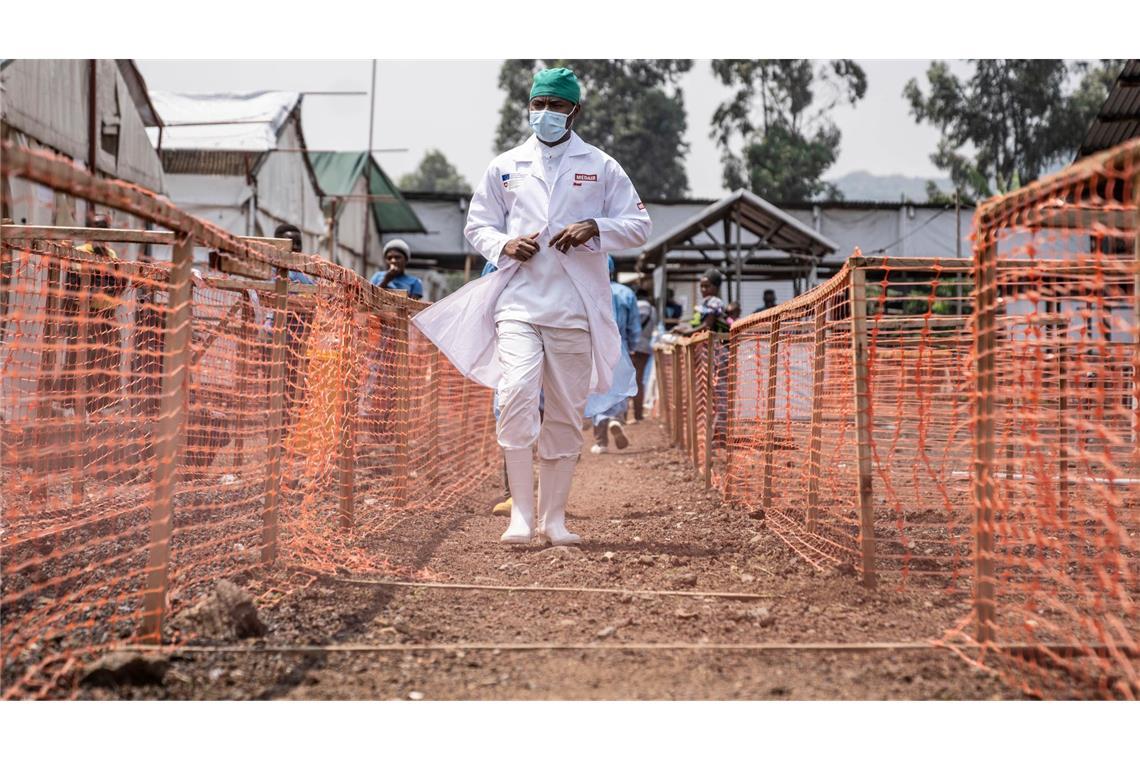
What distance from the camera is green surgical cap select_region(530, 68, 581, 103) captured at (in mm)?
4672

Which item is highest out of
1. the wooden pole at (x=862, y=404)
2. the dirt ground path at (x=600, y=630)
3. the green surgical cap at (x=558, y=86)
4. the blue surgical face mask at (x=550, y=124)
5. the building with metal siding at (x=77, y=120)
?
the building with metal siding at (x=77, y=120)

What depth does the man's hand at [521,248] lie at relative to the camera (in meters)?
4.48

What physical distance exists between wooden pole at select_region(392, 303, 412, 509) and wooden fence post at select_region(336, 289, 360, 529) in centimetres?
40

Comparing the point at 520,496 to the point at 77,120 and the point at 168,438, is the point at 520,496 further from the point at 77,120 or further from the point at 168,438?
the point at 77,120

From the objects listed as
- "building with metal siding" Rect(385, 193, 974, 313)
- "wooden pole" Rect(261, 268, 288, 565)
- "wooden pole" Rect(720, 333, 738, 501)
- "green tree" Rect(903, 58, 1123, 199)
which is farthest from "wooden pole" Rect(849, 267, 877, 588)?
"green tree" Rect(903, 58, 1123, 199)

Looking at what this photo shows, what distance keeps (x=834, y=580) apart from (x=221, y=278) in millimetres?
3424

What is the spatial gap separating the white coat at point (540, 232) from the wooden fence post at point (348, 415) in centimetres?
37

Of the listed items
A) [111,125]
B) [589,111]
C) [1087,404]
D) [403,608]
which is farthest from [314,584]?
[589,111]

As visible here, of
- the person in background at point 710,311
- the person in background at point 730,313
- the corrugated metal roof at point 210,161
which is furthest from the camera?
the corrugated metal roof at point 210,161

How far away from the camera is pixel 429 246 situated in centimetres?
2767

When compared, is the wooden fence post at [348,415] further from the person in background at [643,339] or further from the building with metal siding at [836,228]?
the building with metal siding at [836,228]

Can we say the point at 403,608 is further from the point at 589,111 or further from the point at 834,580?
the point at 589,111

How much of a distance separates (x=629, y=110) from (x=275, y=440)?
137 feet

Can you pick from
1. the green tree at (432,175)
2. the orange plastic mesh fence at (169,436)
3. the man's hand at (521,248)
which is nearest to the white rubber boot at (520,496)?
the orange plastic mesh fence at (169,436)
